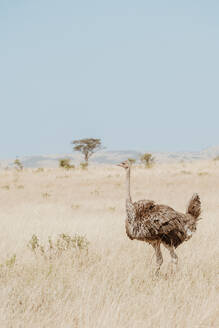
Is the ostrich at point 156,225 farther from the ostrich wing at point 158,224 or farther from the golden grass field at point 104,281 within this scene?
the golden grass field at point 104,281

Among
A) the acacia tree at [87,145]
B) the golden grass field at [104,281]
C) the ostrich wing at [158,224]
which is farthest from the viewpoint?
the acacia tree at [87,145]

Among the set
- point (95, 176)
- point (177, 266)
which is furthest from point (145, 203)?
point (95, 176)

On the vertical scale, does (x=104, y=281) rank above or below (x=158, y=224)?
below

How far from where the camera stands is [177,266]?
22.6 feet

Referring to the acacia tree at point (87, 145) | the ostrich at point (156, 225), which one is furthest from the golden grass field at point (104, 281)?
the acacia tree at point (87, 145)

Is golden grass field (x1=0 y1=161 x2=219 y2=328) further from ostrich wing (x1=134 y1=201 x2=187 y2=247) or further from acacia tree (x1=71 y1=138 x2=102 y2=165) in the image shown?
acacia tree (x1=71 y1=138 x2=102 y2=165)

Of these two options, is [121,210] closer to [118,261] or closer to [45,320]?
[118,261]

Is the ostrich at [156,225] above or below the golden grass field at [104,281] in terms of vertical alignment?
above

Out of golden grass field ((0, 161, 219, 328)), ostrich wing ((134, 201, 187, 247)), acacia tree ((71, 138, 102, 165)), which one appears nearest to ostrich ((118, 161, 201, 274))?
ostrich wing ((134, 201, 187, 247))

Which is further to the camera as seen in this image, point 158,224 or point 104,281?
point 158,224

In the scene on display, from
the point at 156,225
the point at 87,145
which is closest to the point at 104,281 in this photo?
the point at 156,225

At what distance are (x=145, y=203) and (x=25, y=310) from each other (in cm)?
266

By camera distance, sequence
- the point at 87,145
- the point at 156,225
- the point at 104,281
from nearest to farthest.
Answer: the point at 104,281 < the point at 156,225 < the point at 87,145

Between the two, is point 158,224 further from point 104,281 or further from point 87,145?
point 87,145
